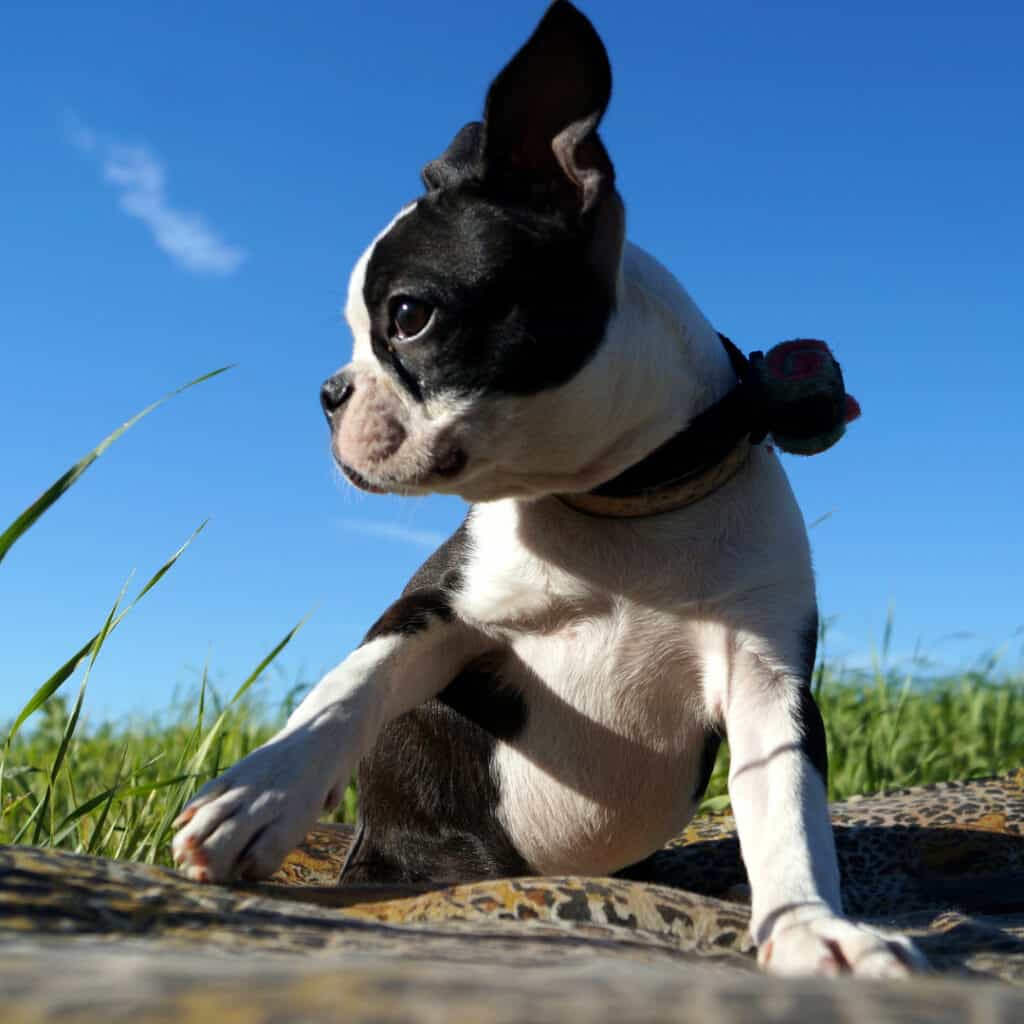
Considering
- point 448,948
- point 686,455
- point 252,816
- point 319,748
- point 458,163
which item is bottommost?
point 448,948

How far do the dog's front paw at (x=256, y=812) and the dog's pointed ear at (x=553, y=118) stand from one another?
1.26 m

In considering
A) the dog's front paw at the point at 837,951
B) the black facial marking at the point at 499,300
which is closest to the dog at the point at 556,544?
the black facial marking at the point at 499,300

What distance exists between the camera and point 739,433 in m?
2.75

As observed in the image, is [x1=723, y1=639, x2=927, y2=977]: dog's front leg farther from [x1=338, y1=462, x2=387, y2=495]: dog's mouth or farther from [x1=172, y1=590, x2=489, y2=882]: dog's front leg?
[x1=338, y1=462, x2=387, y2=495]: dog's mouth

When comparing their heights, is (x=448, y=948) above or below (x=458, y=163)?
below

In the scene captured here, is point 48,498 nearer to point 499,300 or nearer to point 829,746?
point 499,300

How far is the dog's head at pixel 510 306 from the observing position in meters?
2.52

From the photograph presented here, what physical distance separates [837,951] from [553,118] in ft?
5.71

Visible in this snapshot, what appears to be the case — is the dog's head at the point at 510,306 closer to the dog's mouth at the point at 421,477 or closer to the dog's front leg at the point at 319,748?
the dog's mouth at the point at 421,477

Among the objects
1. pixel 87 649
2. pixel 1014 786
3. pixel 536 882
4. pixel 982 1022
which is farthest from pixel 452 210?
pixel 1014 786

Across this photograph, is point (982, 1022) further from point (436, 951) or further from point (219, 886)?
→ point (219, 886)

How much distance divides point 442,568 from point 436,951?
5.24 feet

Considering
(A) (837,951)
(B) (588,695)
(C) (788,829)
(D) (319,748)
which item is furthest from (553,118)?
(A) (837,951)

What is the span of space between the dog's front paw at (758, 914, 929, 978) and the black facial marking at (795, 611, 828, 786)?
1.62 feet
